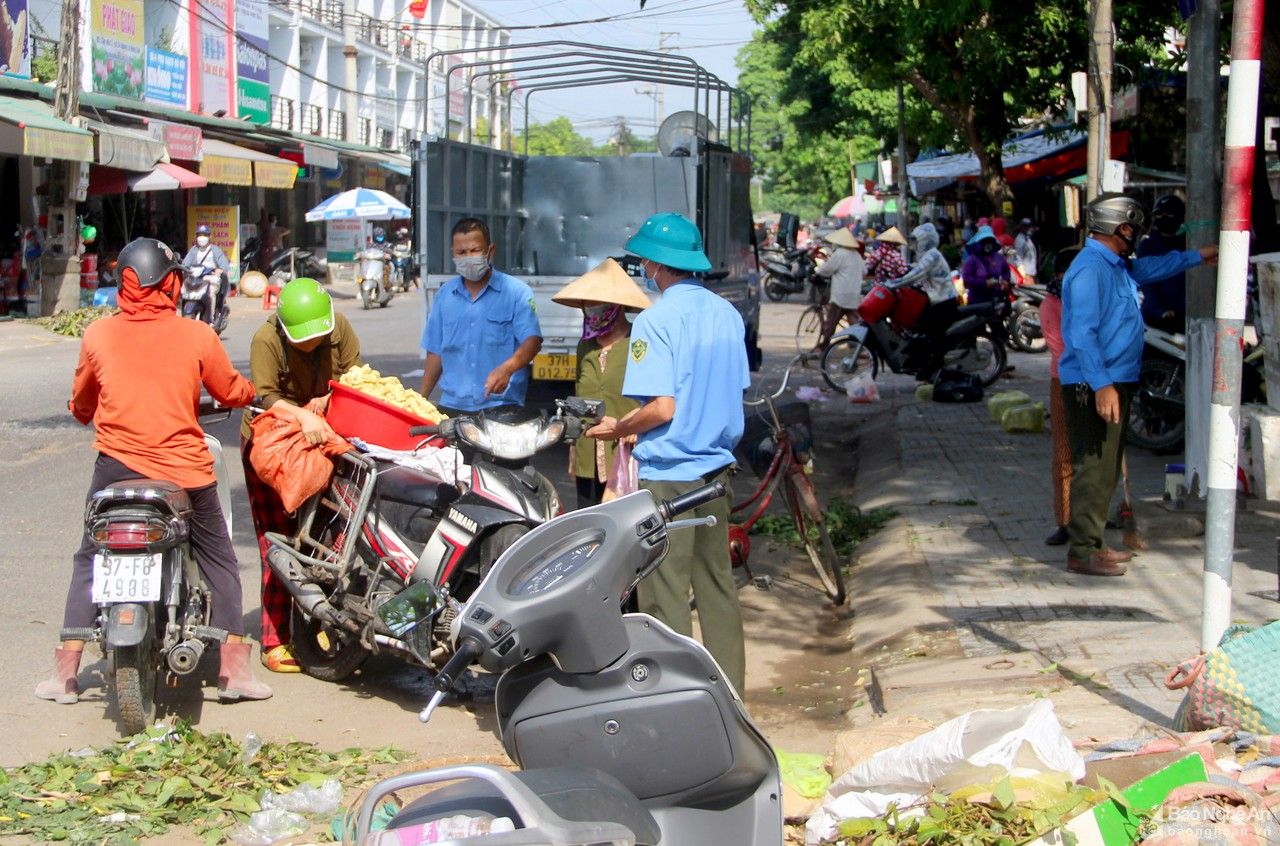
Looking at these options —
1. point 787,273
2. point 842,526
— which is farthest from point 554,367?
point 787,273

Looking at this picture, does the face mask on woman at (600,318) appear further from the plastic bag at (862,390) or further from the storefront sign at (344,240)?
the storefront sign at (344,240)

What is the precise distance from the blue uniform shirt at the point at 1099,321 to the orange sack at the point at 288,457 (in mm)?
3567

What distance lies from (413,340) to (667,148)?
6.81 m

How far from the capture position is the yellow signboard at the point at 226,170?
89.5ft

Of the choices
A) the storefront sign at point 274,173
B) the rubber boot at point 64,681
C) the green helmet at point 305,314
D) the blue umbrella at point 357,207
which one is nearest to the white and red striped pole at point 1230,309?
the green helmet at point 305,314

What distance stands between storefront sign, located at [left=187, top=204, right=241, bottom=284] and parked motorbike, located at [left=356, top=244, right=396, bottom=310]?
3196 mm

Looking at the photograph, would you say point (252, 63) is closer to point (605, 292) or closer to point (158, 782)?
point (605, 292)

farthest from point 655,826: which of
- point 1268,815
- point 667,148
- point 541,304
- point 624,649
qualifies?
point 667,148

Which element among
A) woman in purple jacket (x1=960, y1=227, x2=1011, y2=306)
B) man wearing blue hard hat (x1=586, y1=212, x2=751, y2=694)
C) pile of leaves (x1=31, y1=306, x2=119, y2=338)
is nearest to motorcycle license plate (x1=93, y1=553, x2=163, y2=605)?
man wearing blue hard hat (x1=586, y1=212, x2=751, y2=694)

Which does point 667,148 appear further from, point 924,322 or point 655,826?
point 655,826

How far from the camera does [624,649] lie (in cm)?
260

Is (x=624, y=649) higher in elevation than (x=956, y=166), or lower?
lower

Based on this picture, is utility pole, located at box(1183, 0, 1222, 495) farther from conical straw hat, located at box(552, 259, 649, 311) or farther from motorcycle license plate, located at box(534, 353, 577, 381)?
motorcycle license plate, located at box(534, 353, 577, 381)

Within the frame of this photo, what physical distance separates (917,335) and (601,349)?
889 centimetres
